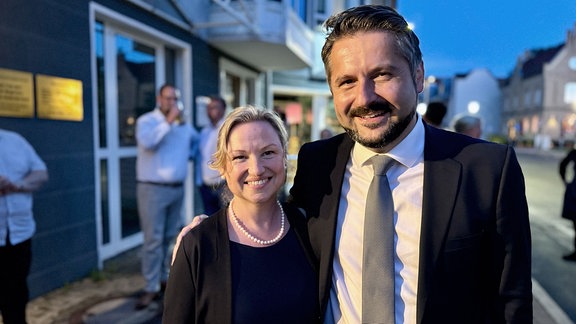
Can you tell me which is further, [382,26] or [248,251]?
[248,251]

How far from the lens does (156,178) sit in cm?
333

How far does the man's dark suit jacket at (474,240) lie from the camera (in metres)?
1.11

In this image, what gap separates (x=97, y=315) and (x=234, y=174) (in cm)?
249

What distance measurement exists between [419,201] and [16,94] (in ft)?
11.0

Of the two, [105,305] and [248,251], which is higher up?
[248,251]

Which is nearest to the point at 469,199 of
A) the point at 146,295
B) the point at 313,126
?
the point at 146,295

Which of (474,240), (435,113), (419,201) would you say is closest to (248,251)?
(419,201)

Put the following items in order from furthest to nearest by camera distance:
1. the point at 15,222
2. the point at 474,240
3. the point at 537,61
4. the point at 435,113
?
the point at 537,61 < the point at 435,113 < the point at 15,222 < the point at 474,240

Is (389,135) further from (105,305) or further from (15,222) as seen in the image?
(105,305)

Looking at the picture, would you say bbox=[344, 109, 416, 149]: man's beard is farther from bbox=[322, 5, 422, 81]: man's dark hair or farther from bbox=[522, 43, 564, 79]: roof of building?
bbox=[522, 43, 564, 79]: roof of building

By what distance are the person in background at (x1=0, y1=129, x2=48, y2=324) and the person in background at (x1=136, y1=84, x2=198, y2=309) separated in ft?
2.99

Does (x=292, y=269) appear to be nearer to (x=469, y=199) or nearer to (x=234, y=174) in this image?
(x=234, y=174)

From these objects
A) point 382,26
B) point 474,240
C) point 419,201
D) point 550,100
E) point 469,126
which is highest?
point 550,100

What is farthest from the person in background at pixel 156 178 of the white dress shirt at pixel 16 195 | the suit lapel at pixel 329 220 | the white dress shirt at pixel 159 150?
the suit lapel at pixel 329 220
